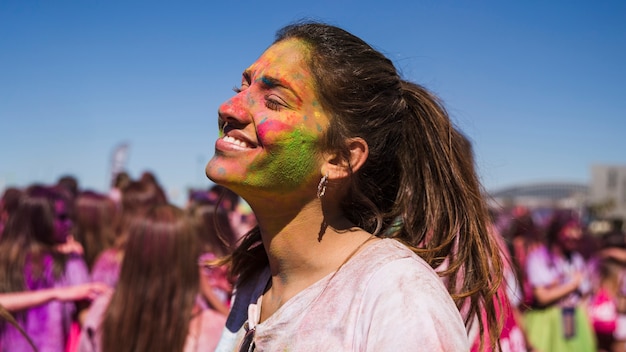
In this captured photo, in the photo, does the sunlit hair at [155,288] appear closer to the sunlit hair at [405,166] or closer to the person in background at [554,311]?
the sunlit hair at [405,166]

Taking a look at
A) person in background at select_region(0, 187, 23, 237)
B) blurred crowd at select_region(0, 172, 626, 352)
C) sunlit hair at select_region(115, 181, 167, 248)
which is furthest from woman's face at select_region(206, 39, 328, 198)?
sunlit hair at select_region(115, 181, 167, 248)

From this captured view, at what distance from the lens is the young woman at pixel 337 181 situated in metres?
1.60

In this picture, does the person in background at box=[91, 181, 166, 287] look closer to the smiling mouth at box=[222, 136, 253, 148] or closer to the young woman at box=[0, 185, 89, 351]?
the young woman at box=[0, 185, 89, 351]

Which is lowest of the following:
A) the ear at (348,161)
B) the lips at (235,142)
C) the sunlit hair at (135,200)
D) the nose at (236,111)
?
the sunlit hair at (135,200)

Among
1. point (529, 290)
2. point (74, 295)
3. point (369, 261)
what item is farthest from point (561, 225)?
point (369, 261)

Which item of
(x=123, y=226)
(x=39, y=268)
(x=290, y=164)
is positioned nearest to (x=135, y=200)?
(x=123, y=226)

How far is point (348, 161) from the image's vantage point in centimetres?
171

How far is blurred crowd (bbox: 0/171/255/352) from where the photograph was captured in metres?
3.01

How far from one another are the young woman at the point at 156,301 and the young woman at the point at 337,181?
1.22 metres

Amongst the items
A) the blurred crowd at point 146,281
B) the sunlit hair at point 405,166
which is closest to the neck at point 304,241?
the sunlit hair at point 405,166

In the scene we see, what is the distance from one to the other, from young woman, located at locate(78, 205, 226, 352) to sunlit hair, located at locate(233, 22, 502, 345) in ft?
5.03

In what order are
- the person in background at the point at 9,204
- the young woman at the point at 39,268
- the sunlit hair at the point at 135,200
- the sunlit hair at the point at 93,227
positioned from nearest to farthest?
the young woman at the point at 39,268
the person in background at the point at 9,204
the sunlit hair at the point at 135,200
the sunlit hair at the point at 93,227

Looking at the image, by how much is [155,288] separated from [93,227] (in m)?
2.53

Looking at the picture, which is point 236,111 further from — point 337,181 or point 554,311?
point 554,311
